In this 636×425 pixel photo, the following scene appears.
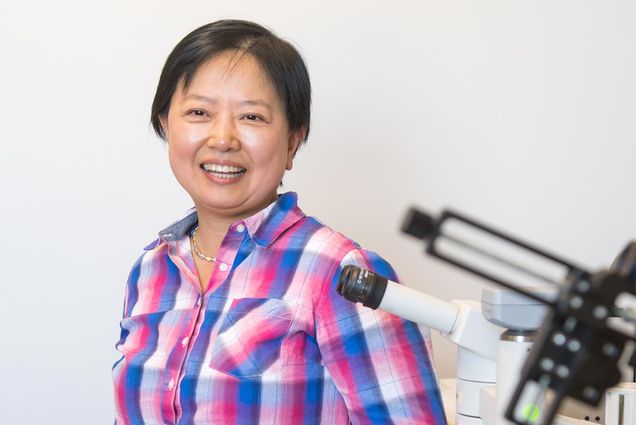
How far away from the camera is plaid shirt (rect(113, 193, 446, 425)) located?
117 centimetres

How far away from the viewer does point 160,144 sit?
1.98 metres

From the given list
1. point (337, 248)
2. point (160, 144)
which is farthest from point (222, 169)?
point (160, 144)

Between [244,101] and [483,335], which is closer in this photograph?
[483,335]

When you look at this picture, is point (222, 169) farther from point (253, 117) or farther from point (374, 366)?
point (374, 366)

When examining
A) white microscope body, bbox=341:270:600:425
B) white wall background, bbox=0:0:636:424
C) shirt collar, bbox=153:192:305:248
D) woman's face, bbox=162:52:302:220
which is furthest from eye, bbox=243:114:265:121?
white wall background, bbox=0:0:636:424

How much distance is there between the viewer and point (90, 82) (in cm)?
196

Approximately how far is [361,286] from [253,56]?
0.54 m

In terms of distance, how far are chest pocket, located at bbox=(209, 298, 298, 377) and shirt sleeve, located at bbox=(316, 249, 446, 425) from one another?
52mm

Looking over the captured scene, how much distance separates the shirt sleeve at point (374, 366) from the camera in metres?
1.17

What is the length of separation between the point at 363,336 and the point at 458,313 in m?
0.21

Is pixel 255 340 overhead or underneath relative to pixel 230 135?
underneath

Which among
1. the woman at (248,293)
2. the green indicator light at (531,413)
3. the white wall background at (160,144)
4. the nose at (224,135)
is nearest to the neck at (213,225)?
the woman at (248,293)

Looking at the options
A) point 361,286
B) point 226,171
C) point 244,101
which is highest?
point 244,101

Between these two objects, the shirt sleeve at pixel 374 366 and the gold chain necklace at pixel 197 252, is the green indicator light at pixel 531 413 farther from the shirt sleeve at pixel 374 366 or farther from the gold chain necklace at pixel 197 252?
the gold chain necklace at pixel 197 252
